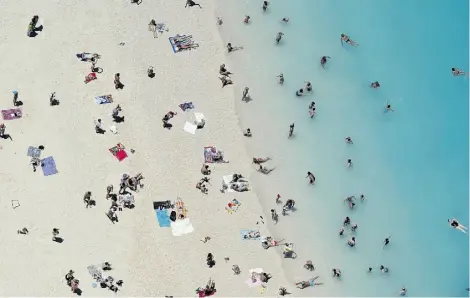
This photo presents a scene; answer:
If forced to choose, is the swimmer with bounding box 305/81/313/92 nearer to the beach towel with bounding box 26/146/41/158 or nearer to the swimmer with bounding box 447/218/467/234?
the swimmer with bounding box 447/218/467/234

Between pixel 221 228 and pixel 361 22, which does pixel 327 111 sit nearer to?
pixel 361 22

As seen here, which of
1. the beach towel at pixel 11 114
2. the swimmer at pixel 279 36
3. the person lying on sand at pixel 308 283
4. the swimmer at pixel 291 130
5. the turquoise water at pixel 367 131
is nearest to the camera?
the person lying on sand at pixel 308 283

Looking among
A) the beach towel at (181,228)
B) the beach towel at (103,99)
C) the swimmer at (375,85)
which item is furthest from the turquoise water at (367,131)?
the beach towel at (103,99)

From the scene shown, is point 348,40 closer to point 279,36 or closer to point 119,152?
point 279,36

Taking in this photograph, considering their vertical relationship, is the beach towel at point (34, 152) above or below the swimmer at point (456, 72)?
below

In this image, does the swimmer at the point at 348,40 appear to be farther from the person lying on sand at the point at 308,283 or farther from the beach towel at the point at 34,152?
the beach towel at the point at 34,152
